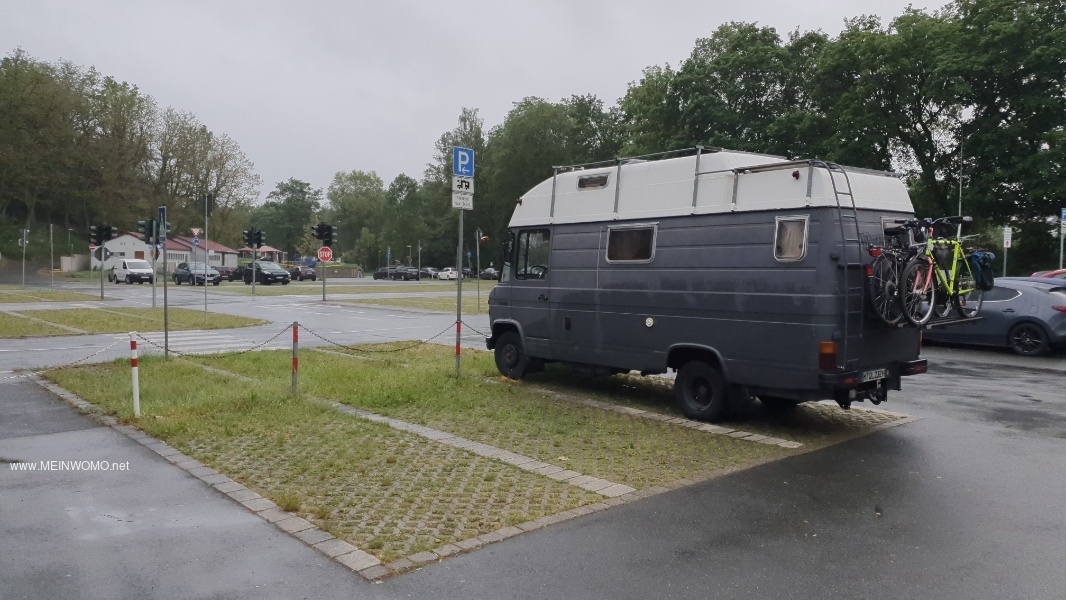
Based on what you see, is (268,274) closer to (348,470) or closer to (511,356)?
(511,356)

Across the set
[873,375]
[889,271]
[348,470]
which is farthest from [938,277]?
[348,470]

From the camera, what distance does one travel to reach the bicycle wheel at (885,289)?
7605mm

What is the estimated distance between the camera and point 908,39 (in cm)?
3572

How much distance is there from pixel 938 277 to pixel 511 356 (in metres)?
5.87

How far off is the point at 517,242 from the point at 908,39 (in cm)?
3217

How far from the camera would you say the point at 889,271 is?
25.3ft

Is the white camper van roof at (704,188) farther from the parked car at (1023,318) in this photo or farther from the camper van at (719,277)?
the parked car at (1023,318)

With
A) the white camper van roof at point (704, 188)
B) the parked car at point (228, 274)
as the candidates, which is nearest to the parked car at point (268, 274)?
the parked car at point (228, 274)

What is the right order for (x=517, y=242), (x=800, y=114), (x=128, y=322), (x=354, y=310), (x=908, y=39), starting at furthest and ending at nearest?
1. (x=800, y=114)
2. (x=908, y=39)
3. (x=354, y=310)
4. (x=128, y=322)
5. (x=517, y=242)

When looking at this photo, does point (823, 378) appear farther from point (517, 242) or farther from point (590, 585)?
point (517, 242)

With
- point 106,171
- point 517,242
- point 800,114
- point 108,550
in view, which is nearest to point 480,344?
point 517,242

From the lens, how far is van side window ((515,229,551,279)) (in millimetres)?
10898

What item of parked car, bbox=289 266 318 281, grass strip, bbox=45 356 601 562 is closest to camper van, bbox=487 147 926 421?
grass strip, bbox=45 356 601 562

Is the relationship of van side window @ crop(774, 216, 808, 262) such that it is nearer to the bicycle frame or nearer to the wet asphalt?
the bicycle frame
